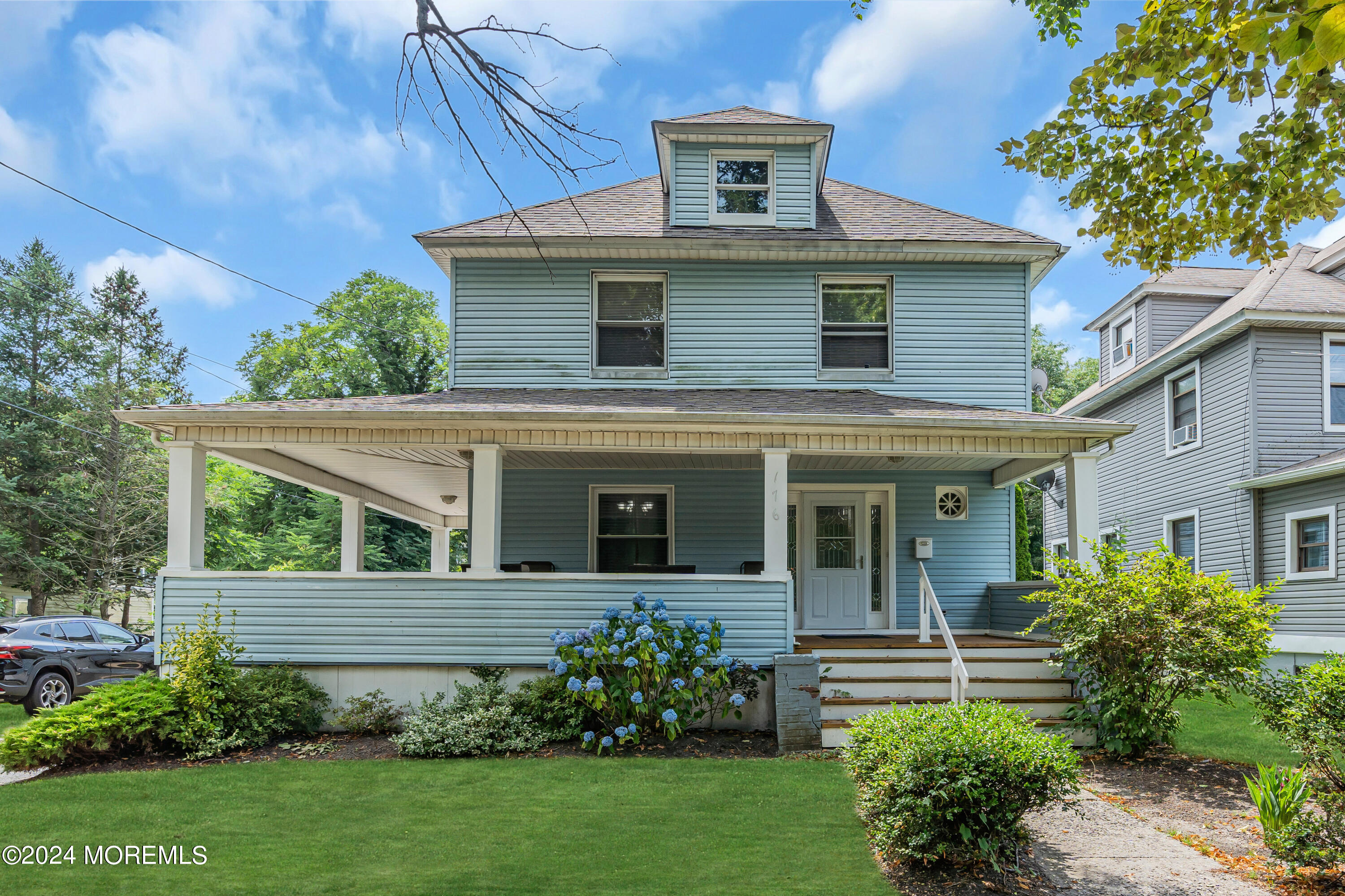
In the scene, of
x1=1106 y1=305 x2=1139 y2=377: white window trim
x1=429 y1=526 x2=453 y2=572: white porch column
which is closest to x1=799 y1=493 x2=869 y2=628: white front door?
x1=429 y1=526 x2=453 y2=572: white porch column

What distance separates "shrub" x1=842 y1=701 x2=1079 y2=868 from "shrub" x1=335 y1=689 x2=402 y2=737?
5.66 metres

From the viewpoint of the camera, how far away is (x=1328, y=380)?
14.4m

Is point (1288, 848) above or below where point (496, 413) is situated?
below

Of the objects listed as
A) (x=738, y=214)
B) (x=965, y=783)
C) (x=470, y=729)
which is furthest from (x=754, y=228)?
(x=965, y=783)

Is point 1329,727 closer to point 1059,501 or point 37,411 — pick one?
point 1059,501

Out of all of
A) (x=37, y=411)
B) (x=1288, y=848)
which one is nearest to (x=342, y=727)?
(x=1288, y=848)

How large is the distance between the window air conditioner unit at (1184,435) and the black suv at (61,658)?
684 inches

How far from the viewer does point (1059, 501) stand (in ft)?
74.7

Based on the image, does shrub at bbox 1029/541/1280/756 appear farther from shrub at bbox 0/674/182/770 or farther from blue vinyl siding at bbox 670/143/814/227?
shrub at bbox 0/674/182/770

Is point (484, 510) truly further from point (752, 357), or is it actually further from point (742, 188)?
point (742, 188)

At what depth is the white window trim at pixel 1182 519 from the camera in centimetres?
1588

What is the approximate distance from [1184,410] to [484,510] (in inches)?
550

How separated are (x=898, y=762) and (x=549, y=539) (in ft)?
24.6

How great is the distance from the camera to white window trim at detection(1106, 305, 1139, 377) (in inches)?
734
